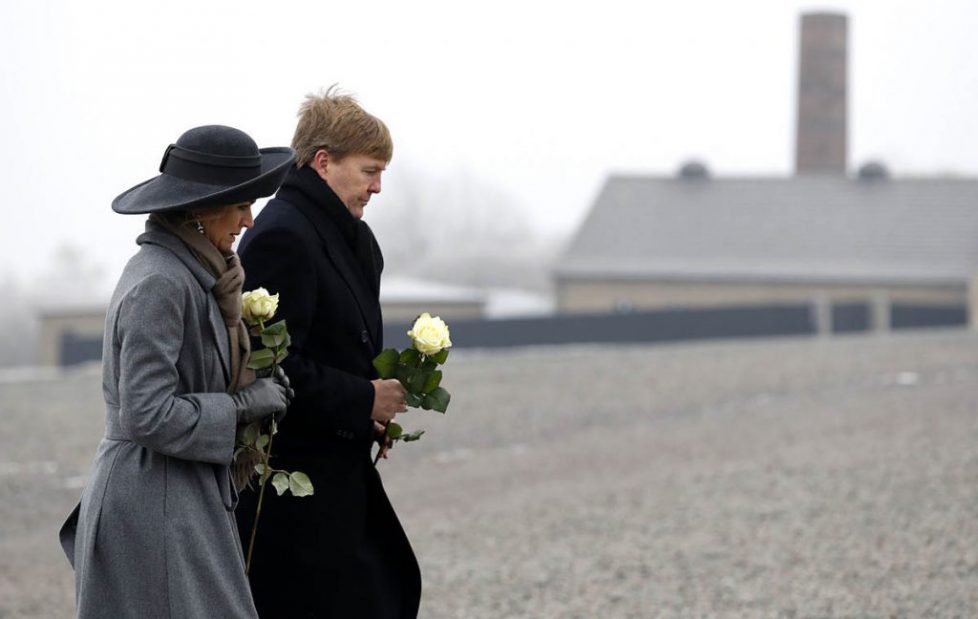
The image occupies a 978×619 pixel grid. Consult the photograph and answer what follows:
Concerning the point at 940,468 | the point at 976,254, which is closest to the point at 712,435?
the point at 940,468

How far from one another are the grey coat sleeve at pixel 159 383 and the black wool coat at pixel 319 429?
0.58 metres

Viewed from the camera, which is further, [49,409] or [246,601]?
[49,409]

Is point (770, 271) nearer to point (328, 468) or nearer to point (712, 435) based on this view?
point (712, 435)

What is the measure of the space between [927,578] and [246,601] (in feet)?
17.9

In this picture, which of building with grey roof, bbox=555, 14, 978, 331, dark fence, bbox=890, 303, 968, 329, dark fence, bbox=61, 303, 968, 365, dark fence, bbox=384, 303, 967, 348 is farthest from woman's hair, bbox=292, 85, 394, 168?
building with grey roof, bbox=555, 14, 978, 331

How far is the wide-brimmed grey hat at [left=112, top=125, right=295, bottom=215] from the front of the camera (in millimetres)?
3721

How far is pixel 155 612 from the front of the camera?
11.7 feet

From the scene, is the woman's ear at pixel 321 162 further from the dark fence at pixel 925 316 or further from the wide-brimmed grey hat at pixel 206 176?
the dark fence at pixel 925 316

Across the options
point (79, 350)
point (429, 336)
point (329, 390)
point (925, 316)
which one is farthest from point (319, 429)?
point (925, 316)

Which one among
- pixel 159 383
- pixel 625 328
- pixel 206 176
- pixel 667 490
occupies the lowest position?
pixel 625 328

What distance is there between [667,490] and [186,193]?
895 centimetres

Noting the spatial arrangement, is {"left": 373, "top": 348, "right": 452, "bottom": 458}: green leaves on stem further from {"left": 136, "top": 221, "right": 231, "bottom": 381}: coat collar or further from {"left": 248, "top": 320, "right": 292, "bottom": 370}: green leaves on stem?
{"left": 136, "top": 221, "right": 231, "bottom": 381}: coat collar

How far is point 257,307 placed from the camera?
3.91m

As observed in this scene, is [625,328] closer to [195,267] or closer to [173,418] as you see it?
[195,267]
